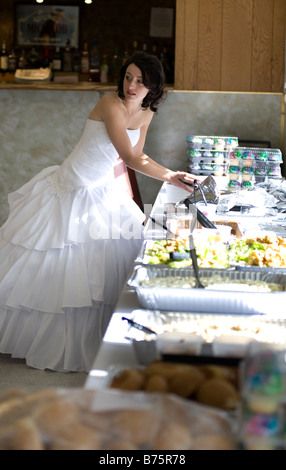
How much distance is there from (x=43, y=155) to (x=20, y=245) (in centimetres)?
232

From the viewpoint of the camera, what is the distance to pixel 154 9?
22.8 feet

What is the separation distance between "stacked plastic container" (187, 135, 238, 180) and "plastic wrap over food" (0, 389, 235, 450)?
3.52 metres

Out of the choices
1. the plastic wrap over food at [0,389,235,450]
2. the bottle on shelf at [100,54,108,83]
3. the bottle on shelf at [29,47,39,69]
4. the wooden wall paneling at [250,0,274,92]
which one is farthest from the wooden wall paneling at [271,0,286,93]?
the plastic wrap over food at [0,389,235,450]

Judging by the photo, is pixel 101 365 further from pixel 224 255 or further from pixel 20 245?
pixel 20 245

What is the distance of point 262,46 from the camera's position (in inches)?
200

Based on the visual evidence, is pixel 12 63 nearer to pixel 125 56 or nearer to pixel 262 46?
pixel 125 56

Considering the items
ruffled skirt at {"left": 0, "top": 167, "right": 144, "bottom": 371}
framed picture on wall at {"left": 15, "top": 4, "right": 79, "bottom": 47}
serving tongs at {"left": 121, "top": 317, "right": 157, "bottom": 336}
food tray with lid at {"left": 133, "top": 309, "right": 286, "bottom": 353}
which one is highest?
framed picture on wall at {"left": 15, "top": 4, "right": 79, "bottom": 47}

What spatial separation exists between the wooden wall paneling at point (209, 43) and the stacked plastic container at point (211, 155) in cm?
80

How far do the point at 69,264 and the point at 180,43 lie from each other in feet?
8.31

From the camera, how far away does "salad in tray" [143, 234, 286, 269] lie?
2.28 m

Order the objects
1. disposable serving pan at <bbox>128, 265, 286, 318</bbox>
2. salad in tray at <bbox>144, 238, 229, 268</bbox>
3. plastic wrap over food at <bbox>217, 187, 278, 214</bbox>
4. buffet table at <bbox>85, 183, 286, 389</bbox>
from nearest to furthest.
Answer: buffet table at <bbox>85, 183, 286, 389</bbox>
disposable serving pan at <bbox>128, 265, 286, 318</bbox>
salad in tray at <bbox>144, 238, 229, 268</bbox>
plastic wrap over food at <bbox>217, 187, 278, 214</bbox>

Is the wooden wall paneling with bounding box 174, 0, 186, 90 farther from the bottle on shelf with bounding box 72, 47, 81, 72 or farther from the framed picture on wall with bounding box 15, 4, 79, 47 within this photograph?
the framed picture on wall with bounding box 15, 4, 79, 47

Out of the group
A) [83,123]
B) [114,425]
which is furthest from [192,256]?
[83,123]
